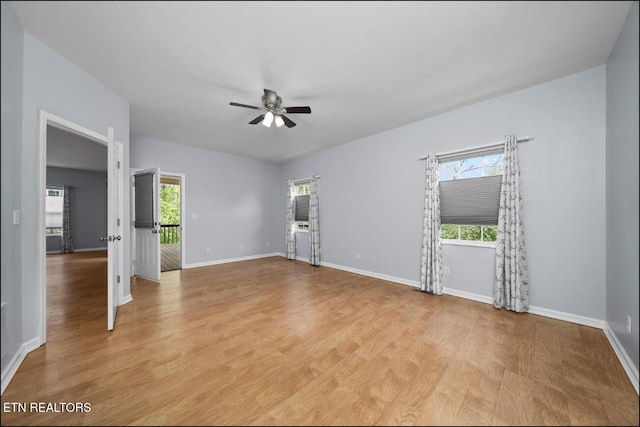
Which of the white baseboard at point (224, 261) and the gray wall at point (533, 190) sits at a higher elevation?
the gray wall at point (533, 190)

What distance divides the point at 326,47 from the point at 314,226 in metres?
4.04

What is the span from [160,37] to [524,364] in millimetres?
4210

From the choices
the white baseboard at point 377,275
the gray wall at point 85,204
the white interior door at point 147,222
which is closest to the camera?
the white baseboard at point 377,275

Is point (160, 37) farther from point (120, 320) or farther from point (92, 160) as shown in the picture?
point (92, 160)

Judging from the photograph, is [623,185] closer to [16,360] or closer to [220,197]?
[16,360]

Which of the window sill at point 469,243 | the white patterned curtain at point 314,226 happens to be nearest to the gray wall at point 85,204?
the white patterned curtain at point 314,226

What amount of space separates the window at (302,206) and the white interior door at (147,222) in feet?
10.6

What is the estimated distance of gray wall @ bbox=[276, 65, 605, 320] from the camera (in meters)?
2.56

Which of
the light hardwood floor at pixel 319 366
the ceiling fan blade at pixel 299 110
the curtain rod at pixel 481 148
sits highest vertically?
the ceiling fan blade at pixel 299 110

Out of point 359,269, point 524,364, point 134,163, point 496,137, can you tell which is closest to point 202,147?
point 134,163

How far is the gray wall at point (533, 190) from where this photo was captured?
2562 millimetres

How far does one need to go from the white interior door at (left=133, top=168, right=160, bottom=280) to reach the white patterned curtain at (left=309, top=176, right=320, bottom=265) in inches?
125

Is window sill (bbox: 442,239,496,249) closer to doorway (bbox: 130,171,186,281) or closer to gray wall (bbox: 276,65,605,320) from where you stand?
gray wall (bbox: 276,65,605,320)

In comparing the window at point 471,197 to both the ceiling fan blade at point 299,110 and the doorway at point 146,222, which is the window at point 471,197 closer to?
the ceiling fan blade at point 299,110
